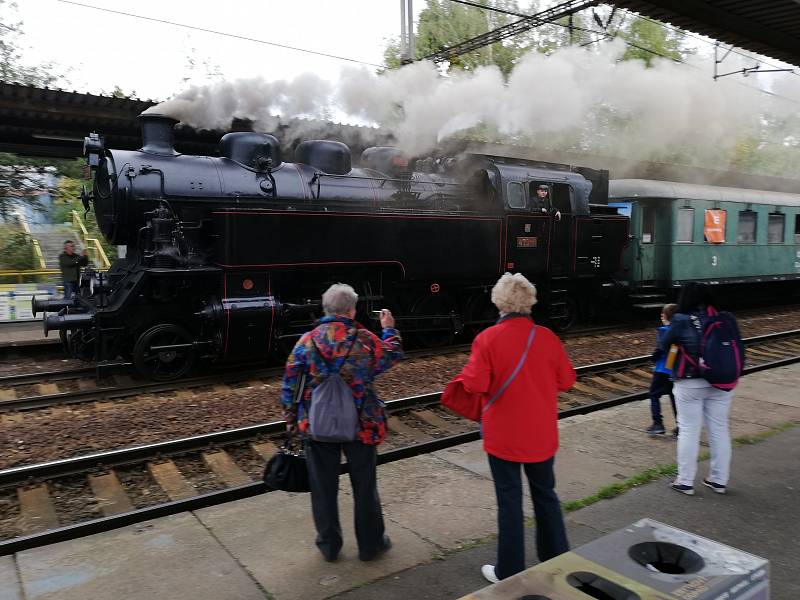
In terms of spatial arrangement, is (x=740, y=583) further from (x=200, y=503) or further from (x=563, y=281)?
(x=563, y=281)

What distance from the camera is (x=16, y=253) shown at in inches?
580

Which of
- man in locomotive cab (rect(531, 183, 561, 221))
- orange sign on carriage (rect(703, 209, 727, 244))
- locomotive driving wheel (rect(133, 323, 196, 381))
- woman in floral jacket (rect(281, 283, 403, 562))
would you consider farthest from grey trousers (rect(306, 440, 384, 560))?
orange sign on carriage (rect(703, 209, 727, 244))

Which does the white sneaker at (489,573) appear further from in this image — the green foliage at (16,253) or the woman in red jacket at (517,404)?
the green foliage at (16,253)

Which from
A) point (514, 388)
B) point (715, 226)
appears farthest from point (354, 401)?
point (715, 226)

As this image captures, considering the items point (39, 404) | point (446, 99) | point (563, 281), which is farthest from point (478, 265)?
point (39, 404)

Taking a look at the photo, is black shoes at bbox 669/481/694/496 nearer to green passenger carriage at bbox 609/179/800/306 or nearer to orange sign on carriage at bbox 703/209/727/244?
Answer: green passenger carriage at bbox 609/179/800/306

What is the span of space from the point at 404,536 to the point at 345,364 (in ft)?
4.00

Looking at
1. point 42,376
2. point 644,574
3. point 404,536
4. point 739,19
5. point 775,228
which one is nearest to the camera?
point 644,574

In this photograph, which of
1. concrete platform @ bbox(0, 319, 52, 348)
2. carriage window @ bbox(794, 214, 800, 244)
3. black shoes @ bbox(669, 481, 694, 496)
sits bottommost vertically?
black shoes @ bbox(669, 481, 694, 496)

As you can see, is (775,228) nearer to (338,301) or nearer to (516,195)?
(516,195)

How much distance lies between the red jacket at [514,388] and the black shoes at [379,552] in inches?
35.0

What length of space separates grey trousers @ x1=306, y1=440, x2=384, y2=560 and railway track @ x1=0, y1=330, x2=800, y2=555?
3.75 feet

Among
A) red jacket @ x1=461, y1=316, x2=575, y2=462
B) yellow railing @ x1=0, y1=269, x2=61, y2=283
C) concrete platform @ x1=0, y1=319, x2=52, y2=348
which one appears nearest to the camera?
red jacket @ x1=461, y1=316, x2=575, y2=462

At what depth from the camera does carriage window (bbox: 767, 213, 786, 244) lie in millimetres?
14547
